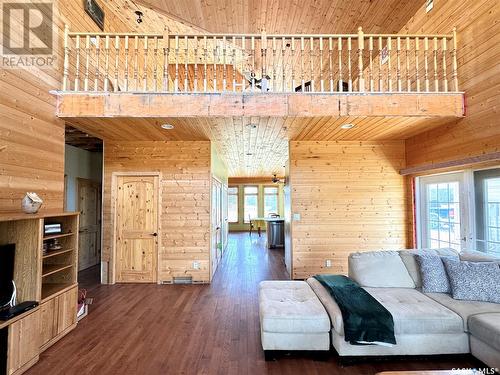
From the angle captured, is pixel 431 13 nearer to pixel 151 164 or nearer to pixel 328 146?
pixel 328 146

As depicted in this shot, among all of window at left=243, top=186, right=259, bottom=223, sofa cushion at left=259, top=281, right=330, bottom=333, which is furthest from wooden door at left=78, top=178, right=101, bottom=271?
window at left=243, top=186, right=259, bottom=223

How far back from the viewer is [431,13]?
392cm

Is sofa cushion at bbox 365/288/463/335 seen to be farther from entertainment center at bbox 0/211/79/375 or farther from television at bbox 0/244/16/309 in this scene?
television at bbox 0/244/16/309

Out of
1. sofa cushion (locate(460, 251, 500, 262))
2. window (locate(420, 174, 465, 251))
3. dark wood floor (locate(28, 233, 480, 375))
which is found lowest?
dark wood floor (locate(28, 233, 480, 375))

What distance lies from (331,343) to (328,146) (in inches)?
136

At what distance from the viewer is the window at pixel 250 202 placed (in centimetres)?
1379

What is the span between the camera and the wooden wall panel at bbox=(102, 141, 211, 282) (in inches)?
191

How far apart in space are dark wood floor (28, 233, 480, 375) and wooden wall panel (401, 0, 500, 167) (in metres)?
2.55

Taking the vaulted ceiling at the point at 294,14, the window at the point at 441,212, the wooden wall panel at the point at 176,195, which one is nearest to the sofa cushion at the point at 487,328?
the window at the point at 441,212

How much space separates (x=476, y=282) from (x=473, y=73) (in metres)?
2.53

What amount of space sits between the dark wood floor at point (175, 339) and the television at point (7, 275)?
663 millimetres

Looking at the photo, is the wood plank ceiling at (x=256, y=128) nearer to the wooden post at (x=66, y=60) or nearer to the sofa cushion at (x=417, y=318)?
the wooden post at (x=66, y=60)

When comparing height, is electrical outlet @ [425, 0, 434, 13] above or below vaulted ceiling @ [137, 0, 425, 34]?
below

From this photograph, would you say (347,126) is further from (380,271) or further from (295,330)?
(295,330)
